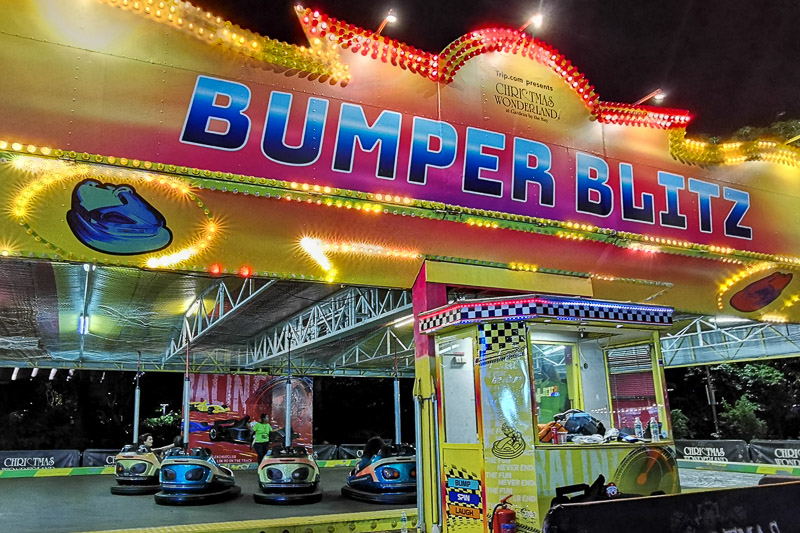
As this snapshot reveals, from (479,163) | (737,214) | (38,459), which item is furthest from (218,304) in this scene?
(38,459)

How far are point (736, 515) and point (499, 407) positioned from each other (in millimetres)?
2372

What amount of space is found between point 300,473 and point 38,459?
10.4 meters

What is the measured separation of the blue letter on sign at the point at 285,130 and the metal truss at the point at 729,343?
390 inches

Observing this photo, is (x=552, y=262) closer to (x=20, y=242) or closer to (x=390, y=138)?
(x=390, y=138)

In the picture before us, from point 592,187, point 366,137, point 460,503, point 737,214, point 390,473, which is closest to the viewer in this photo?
point 460,503

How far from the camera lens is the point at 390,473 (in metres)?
9.59

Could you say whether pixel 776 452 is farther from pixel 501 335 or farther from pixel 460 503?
pixel 501 335

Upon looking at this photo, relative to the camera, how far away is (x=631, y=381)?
22.0 feet

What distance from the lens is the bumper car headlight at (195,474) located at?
32.0ft

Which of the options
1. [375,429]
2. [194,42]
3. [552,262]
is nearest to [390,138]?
[194,42]

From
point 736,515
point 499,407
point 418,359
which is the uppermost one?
point 418,359

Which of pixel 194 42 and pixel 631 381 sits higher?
pixel 194 42

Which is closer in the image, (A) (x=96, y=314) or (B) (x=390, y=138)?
(B) (x=390, y=138)

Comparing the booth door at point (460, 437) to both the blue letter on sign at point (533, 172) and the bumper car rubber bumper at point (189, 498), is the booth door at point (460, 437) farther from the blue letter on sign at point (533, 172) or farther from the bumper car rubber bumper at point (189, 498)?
the bumper car rubber bumper at point (189, 498)
